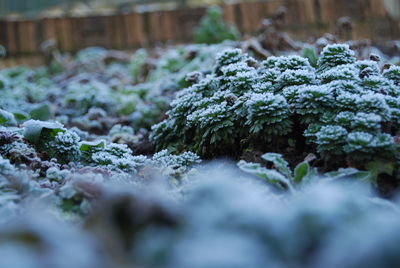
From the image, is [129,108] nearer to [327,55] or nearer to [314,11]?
[327,55]

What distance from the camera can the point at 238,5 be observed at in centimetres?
818

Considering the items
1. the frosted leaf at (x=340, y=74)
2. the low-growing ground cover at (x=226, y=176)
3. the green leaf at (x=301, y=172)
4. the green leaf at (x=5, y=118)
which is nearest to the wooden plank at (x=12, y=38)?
the low-growing ground cover at (x=226, y=176)

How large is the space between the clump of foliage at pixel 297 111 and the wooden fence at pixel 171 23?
526 cm

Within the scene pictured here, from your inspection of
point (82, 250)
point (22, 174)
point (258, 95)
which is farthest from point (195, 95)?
point (82, 250)

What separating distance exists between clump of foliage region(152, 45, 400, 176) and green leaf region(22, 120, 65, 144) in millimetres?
718

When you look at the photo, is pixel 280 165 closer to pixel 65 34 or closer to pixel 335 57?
pixel 335 57

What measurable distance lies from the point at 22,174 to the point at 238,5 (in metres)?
6.80

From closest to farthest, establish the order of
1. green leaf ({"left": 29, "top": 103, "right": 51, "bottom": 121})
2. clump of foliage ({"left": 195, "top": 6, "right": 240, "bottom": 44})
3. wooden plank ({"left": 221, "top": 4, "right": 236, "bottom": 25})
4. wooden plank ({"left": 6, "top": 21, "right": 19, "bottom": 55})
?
green leaf ({"left": 29, "top": 103, "right": 51, "bottom": 121}) → clump of foliage ({"left": 195, "top": 6, "right": 240, "bottom": 44}) → wooden plank ({"left": 6, "top": 21, "right": 19, "bottom": 55}) → wooden plank ({"left": 221, "top": 4, "right": 236, "bottom": 25})

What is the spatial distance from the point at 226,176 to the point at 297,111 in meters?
1.03

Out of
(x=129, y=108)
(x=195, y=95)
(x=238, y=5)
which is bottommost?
(x=129, y=108)

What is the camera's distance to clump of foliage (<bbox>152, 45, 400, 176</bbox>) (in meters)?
2.17

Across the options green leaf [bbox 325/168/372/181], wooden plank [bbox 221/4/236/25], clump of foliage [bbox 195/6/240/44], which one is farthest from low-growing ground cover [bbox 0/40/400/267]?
wooden plank [bbox 221/4/236/25]

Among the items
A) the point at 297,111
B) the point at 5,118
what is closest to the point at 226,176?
the point at 297,111

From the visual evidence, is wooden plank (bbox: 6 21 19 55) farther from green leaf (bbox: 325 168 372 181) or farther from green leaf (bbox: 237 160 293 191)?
green leaf (bbox: 325 168 372 181)
